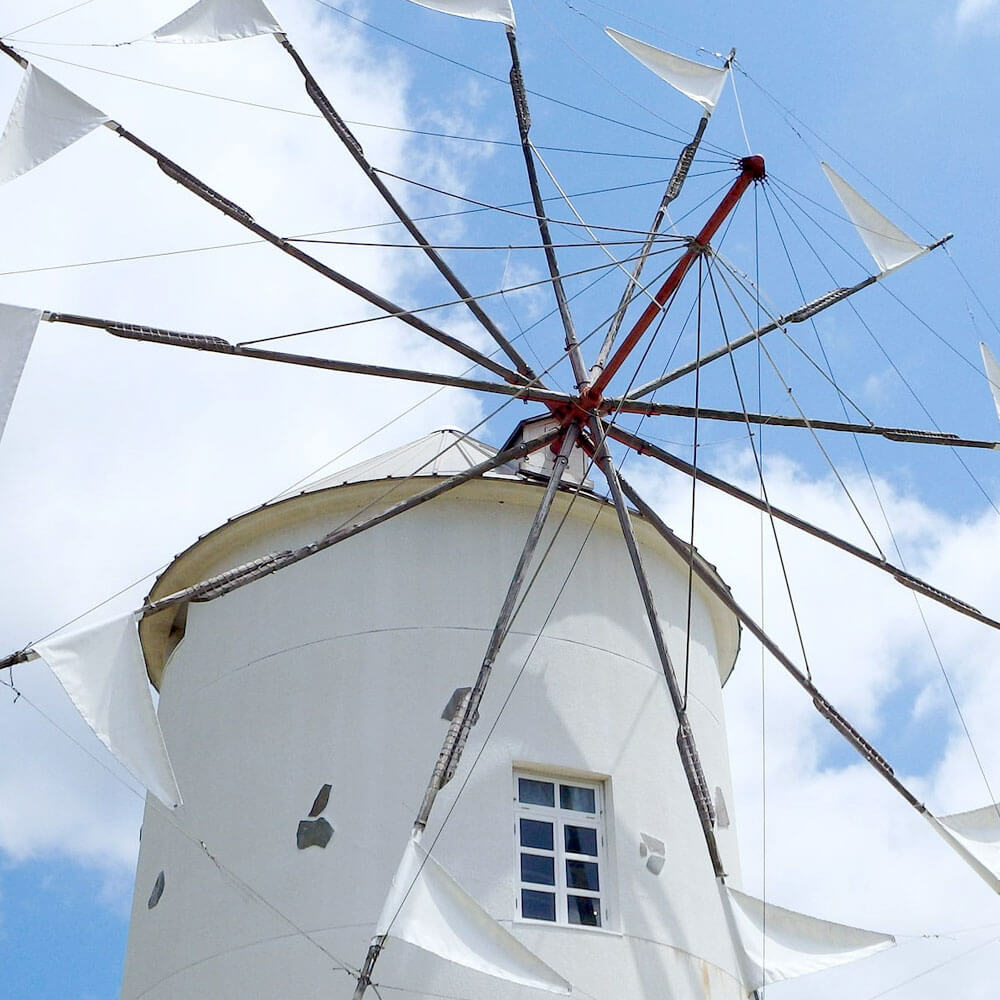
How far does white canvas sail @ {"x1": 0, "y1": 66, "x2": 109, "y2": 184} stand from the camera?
38.0 feet

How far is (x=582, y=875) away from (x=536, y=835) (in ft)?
1.38

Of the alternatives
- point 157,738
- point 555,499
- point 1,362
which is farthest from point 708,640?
point 1,362

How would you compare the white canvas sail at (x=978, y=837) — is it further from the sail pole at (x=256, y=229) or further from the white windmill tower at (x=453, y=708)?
the sail pole at (x=256, y=229)

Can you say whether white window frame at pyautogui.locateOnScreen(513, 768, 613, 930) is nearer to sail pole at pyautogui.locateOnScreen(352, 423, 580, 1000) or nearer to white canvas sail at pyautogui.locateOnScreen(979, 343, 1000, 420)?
sail pole at pyautogui.locateOnScreen(352, 423, 580, 1000)

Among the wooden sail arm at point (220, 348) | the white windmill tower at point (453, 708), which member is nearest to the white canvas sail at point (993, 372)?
the white windmill tower at point (453, 708)

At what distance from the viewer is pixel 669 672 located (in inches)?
451

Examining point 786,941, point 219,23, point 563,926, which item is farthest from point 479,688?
point 219,23

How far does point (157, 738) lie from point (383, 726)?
1832 millimetres

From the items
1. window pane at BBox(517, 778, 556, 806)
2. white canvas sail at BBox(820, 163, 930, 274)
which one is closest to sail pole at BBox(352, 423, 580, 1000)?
window pane at BBox(517, 778, 556, 806)

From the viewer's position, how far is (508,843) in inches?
435

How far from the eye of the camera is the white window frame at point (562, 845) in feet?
→ 36.0

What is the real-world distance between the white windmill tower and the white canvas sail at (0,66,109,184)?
1.0 inches

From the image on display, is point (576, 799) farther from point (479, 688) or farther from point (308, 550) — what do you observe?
point (308, 550)

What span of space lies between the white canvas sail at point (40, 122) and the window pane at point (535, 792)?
5.62 meters
